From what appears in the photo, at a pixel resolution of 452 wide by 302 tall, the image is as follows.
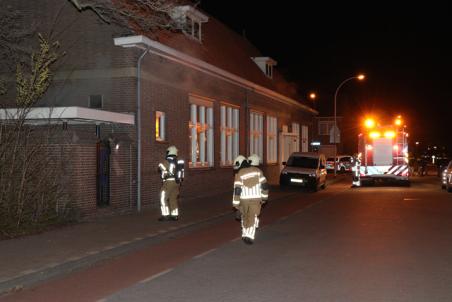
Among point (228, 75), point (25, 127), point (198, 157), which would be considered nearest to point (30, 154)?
point (25, 127)

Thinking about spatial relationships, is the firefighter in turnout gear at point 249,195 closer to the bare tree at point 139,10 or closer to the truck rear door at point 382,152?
the bare tree at point 139,10

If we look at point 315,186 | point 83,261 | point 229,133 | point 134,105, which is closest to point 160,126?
point 134,105

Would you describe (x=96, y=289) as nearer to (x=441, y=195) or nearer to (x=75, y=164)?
(x=75, y=164)

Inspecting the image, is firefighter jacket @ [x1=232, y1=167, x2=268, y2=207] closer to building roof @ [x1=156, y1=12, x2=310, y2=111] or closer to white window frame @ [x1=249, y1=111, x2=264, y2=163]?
building roof @ [x1=156, y1=12, x2=310, y2=111]

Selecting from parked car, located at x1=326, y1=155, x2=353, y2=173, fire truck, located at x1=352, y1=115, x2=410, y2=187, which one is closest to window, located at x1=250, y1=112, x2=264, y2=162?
fire truck, located at x1=352, y1=115, x2=410, y2=187

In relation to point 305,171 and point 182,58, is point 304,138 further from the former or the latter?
point 182,58

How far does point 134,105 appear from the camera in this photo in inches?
689

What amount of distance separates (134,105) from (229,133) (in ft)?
32.3

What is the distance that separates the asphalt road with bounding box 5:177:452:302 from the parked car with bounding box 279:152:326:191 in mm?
11179

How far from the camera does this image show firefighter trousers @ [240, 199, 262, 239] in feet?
36.9

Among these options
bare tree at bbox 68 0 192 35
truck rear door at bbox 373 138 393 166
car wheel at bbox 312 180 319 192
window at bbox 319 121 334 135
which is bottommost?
car wheel at bbox 312 180 319 192

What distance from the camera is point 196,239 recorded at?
41.2ft

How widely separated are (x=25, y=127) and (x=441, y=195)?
57.3 feet

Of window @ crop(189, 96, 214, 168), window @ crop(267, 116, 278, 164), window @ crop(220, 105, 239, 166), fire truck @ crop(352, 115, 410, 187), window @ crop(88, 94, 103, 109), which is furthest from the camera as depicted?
window @ crop(267, 116, 278, 164)
